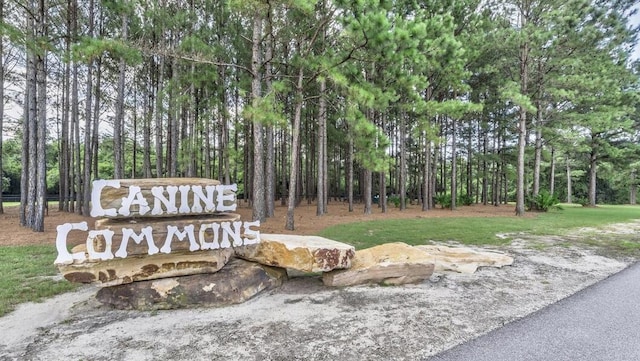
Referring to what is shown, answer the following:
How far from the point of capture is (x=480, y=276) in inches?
167

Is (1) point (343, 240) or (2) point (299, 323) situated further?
(1) point (343, 240)

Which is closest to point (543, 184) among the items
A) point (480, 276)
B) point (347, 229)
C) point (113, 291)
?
point (347, 229)

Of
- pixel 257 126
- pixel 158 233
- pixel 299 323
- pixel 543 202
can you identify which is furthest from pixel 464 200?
pixel 158 233

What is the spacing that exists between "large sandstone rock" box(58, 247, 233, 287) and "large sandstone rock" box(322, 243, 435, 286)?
1.34 meters

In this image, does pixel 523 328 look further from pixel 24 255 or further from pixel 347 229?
pixel 24 255

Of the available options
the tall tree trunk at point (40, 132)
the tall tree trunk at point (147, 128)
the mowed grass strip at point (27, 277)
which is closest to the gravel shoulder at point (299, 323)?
the mowed grass strip at point (27, 277)

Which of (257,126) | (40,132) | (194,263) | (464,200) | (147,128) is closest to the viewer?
(194,263)

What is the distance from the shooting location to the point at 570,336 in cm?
251

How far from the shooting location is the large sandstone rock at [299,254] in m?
3.56

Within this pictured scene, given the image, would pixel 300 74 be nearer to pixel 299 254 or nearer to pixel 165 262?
pixel 299 254

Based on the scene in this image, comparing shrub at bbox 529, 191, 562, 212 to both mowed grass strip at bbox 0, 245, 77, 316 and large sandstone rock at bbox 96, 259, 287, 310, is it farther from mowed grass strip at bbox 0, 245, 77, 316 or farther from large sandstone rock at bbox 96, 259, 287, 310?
mowed grass strip at bbox 0, 245, 77, 316

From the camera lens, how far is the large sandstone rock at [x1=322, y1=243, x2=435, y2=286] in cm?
377

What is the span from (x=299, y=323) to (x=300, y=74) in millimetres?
6543

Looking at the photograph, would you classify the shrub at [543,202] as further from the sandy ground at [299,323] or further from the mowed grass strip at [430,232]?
the sandy ground at [299,323]
